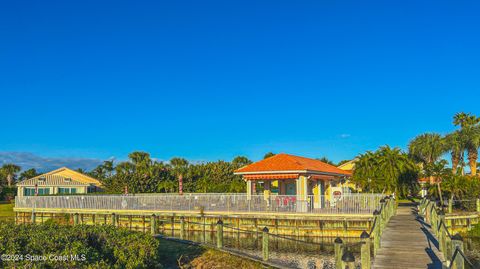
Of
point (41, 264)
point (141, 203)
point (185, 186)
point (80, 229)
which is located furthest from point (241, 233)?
point (185, 186)

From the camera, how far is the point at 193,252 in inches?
616

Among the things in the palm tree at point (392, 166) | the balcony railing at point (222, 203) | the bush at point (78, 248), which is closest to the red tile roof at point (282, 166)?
the balcony railing at point (222, 203)

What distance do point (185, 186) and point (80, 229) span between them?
40.2 metres

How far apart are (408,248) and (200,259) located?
7194 millimetres

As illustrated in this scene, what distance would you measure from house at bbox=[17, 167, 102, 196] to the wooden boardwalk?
150 ft

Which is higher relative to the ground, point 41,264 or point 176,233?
point 41,264

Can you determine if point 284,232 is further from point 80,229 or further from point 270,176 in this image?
point 80,229

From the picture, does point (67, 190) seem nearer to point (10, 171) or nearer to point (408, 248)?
point (10, 171)

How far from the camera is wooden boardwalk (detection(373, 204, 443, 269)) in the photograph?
1248 centimetres

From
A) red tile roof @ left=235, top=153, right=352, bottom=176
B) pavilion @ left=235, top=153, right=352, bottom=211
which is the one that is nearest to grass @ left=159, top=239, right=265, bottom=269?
pavilion @ left=235, top=153, right=352, bottom=211

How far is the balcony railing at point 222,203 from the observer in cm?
2413

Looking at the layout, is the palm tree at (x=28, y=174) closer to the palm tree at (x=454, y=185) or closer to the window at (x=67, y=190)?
the window at (x=67, y=190)

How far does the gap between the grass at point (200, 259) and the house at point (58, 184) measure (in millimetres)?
42551

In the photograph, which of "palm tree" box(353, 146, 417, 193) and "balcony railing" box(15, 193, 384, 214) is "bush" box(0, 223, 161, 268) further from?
"palm tree" box(353, 146, 417, 193)
